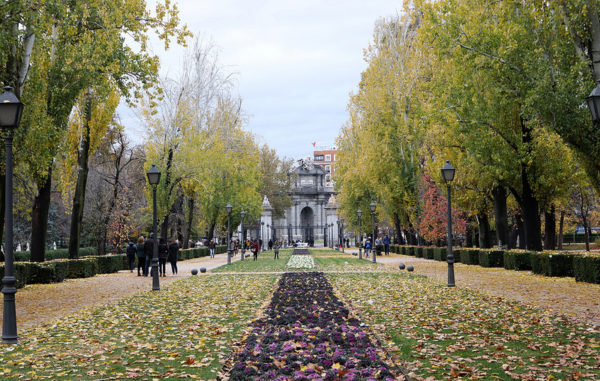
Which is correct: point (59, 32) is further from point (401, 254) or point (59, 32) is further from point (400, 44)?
point (401, 254)

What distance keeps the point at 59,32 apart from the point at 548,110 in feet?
52.1

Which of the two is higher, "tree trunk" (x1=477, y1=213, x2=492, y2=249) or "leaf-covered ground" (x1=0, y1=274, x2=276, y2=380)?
"tree trunk" (x1=477, y1=213, x2=492, y2=249)

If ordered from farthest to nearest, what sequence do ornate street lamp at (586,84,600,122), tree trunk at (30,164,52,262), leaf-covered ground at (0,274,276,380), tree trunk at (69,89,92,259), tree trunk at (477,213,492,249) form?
tree trunk at (477,213,492,249), tree trunk at (69,89,92,259), tree trunk at (30,164,52,262), ornate street lamp at (586,84,600,122), leaf-covered ground at (0,274,276,380)

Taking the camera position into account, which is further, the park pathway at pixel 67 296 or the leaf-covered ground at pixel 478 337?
the park pathway at pixel 67 296

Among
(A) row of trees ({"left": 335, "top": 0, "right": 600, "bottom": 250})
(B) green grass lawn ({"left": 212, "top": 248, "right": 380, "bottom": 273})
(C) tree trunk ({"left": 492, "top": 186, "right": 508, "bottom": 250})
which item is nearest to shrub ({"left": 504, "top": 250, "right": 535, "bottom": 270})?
(A) row of trees ({"left": 335, "top": 0, "right": 600, "bottom": 250})

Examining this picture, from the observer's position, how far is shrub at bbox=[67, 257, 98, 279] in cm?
2490

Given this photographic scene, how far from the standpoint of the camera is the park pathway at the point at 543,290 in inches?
494

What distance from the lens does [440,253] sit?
117 feet

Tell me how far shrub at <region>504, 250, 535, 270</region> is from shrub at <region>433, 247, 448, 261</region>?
9.25 m

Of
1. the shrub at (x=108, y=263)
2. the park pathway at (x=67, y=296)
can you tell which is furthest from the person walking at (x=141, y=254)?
the shrub at (x=108, y=263)

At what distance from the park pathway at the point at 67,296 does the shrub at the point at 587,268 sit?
13.7 metres

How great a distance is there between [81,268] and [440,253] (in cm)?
2027

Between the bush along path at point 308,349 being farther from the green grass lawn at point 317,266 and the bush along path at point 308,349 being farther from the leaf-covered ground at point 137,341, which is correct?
the green grass lawn at point 317,266

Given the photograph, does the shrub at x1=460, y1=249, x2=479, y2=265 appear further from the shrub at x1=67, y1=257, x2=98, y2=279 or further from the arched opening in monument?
the arched opening in monument
